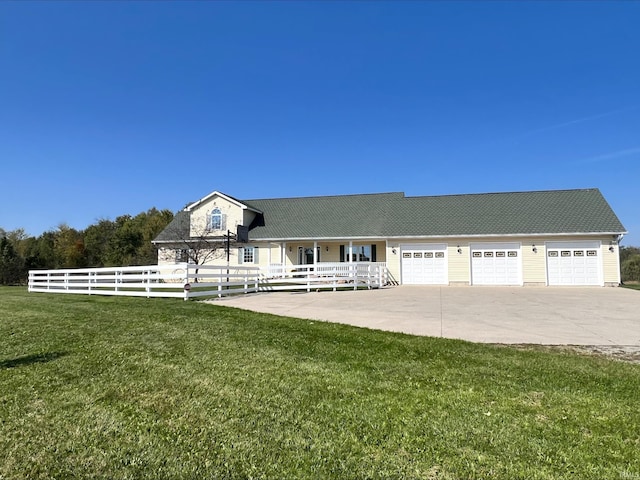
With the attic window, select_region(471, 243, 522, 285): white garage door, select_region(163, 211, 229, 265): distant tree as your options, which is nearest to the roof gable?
the attic window

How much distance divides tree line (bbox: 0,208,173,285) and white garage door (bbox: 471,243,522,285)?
28.7 meters

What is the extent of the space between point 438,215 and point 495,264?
4560mm

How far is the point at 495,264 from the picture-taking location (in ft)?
69.4

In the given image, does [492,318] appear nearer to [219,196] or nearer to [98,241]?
[219,196]

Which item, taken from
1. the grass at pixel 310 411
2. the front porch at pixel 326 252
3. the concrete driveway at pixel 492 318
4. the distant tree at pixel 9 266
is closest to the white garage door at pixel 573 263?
the concrete driveway at pixel 492 318

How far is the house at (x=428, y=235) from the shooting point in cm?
2019

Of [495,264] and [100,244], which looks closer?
[495,264]

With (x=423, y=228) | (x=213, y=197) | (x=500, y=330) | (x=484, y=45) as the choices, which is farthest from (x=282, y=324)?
(x=213, y=197)

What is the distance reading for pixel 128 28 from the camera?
12.1 metres

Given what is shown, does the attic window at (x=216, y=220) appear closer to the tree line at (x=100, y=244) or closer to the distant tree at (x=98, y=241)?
the tree line at (x=100, y=244)

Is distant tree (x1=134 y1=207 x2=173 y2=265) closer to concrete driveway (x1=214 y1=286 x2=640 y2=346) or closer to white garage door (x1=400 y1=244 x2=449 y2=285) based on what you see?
white garage door (x1=400 y1=244 x2=449 y2=285)

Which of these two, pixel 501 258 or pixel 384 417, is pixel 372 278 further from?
pixel 384 417

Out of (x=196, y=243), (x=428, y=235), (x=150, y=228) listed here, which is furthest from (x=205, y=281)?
(x=150, y=228)

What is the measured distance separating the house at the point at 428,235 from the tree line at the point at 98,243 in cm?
1352
